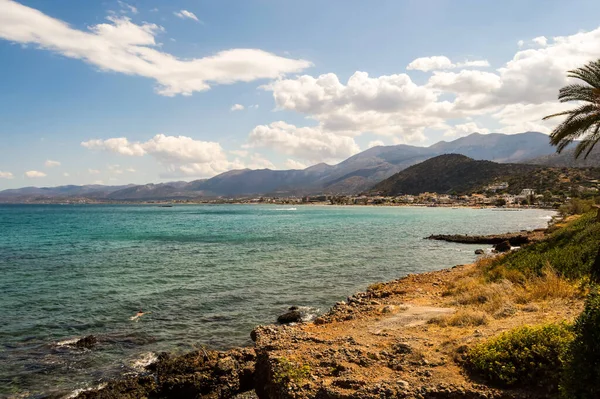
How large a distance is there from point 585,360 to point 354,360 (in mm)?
4862

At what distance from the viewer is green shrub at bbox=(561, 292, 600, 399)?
221 inches

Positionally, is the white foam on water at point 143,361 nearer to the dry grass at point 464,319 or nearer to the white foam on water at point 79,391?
the white foam on water at point 79,391

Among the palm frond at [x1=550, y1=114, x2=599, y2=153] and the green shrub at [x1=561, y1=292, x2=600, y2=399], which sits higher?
the palm frond at [x1=550, y1=114, x2=599, y2=153]

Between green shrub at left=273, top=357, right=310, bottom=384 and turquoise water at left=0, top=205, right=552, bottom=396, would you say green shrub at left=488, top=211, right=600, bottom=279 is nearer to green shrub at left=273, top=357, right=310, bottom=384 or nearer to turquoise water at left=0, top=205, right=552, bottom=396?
turquoise water at left=0, top=205, right=552, bottom=396

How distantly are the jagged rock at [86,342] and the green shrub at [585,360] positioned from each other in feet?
49.9

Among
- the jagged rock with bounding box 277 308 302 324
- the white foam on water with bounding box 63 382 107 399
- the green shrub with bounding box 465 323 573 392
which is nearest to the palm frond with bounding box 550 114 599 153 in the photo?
the green shrub with bounding box 465 323 573 392

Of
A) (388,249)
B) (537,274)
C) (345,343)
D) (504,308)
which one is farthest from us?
(388,249)

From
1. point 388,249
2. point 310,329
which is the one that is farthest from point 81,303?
point 388,249

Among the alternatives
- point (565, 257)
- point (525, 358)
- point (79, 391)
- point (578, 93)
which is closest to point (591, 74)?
point (578, 93)

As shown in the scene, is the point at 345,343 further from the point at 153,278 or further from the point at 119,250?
the point at 119,250

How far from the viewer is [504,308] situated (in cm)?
1139

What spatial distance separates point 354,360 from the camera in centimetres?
931

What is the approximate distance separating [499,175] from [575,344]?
8080 inches

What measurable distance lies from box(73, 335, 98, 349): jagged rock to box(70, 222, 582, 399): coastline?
3472mm
